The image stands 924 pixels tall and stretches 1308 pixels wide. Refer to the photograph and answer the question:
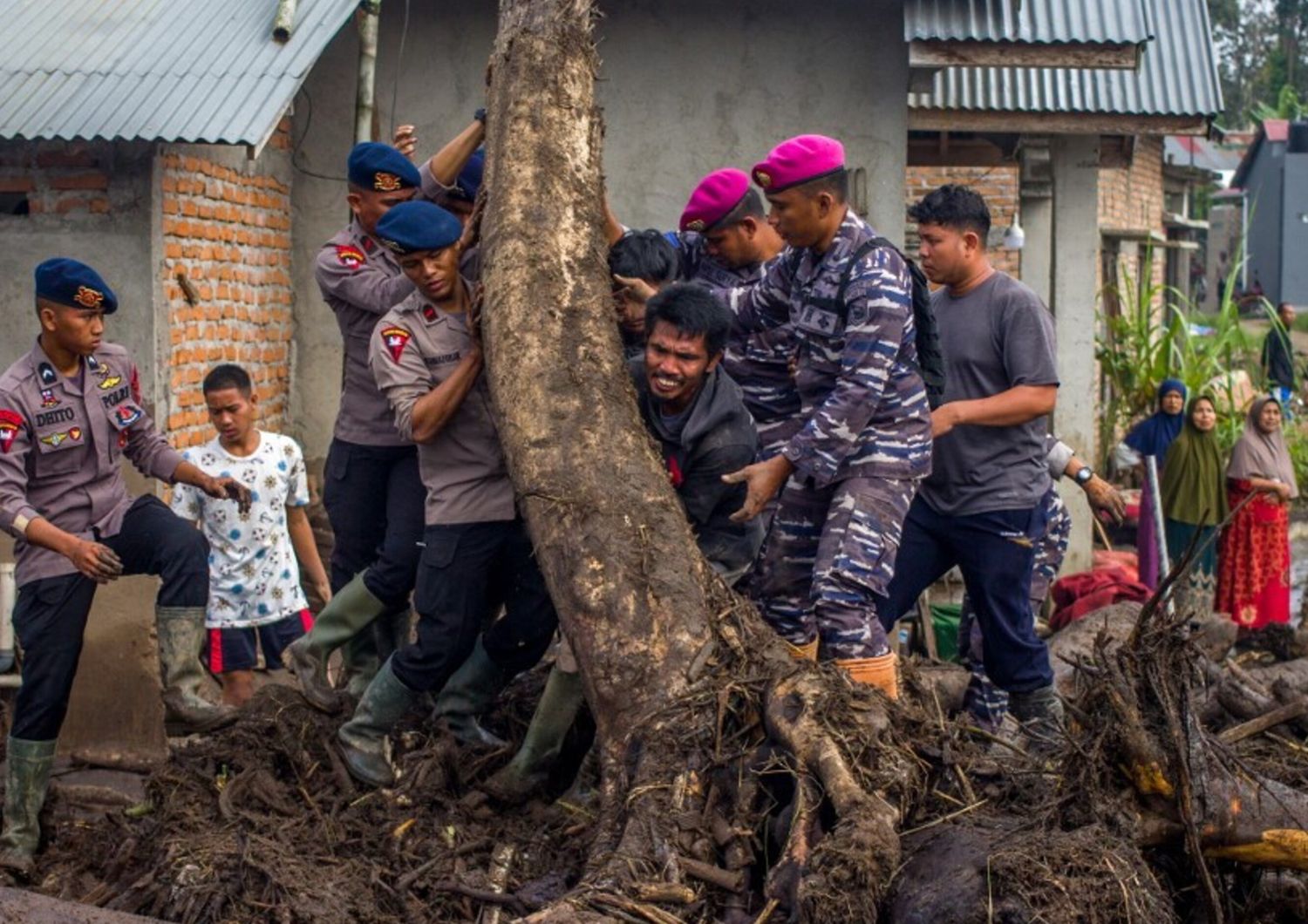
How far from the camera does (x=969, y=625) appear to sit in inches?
241

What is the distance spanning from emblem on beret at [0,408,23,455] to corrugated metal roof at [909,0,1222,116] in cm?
595

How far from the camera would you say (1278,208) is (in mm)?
32688

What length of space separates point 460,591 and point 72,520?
159 cm

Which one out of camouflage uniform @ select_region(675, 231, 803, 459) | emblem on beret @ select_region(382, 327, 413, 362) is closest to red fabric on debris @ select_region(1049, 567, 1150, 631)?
camouflage uniform @ select_region(675, 231, 803, 459)

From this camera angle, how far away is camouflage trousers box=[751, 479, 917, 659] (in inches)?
181

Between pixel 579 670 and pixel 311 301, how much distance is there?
208 inches

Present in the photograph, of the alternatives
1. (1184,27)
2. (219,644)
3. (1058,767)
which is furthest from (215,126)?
(1184,27)

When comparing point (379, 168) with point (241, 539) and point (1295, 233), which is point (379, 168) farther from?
point (1295, 233)

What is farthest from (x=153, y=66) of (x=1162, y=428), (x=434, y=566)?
(x=1162, y=428)

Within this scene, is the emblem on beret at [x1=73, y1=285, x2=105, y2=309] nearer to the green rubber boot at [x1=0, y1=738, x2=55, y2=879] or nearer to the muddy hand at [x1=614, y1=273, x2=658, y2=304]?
the green rubber boot at [x1=0, y1=738, x2=55, y2=879]

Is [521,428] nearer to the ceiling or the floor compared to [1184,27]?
nearer to the floor

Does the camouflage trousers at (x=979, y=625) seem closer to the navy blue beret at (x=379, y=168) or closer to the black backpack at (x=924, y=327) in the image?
the black backpack at (x=924, y=327)

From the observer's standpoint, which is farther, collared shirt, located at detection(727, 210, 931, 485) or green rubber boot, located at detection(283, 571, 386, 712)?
green rubber boot, located at detection(283, 571, 386, 712)

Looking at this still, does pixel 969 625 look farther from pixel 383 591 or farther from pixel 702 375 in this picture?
A: pixel 383 591
